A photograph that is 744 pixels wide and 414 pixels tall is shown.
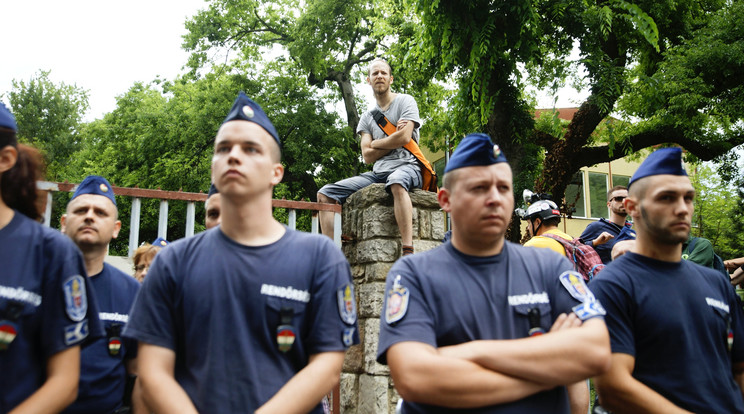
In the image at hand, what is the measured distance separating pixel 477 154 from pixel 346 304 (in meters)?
0.92

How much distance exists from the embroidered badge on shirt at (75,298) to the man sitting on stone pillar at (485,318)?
4.00 ft

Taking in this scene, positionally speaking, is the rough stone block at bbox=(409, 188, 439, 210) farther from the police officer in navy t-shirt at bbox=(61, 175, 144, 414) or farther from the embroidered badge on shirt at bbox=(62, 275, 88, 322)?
the embroidered badge on shirt at bbox=(62, 275, 88, 322)

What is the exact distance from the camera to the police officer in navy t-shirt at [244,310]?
2.17 m

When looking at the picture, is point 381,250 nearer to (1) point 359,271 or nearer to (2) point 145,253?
(1) point 359,271

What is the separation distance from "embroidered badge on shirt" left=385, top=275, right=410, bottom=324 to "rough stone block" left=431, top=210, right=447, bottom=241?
348 centimetres

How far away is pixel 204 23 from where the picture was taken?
2114 centimetres

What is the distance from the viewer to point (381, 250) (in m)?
5.69

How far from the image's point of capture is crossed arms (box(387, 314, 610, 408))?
224 cm

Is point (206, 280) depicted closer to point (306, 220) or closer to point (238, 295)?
point (238, 295)

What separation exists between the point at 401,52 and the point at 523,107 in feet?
14.6

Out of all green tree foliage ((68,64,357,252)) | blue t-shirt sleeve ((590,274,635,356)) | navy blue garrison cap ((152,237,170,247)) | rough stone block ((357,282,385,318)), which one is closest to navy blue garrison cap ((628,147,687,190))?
blue t-shirt sleeve ((590,274,635,356))

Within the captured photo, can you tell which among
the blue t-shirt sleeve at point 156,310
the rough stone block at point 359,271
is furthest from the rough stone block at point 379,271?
the blue t-shirt sleeve at point 156,310

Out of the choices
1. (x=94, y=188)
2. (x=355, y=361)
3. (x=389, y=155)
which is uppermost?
(x=389, y=155)

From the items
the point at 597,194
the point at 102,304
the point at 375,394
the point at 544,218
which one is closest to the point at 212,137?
the point at 375,394
